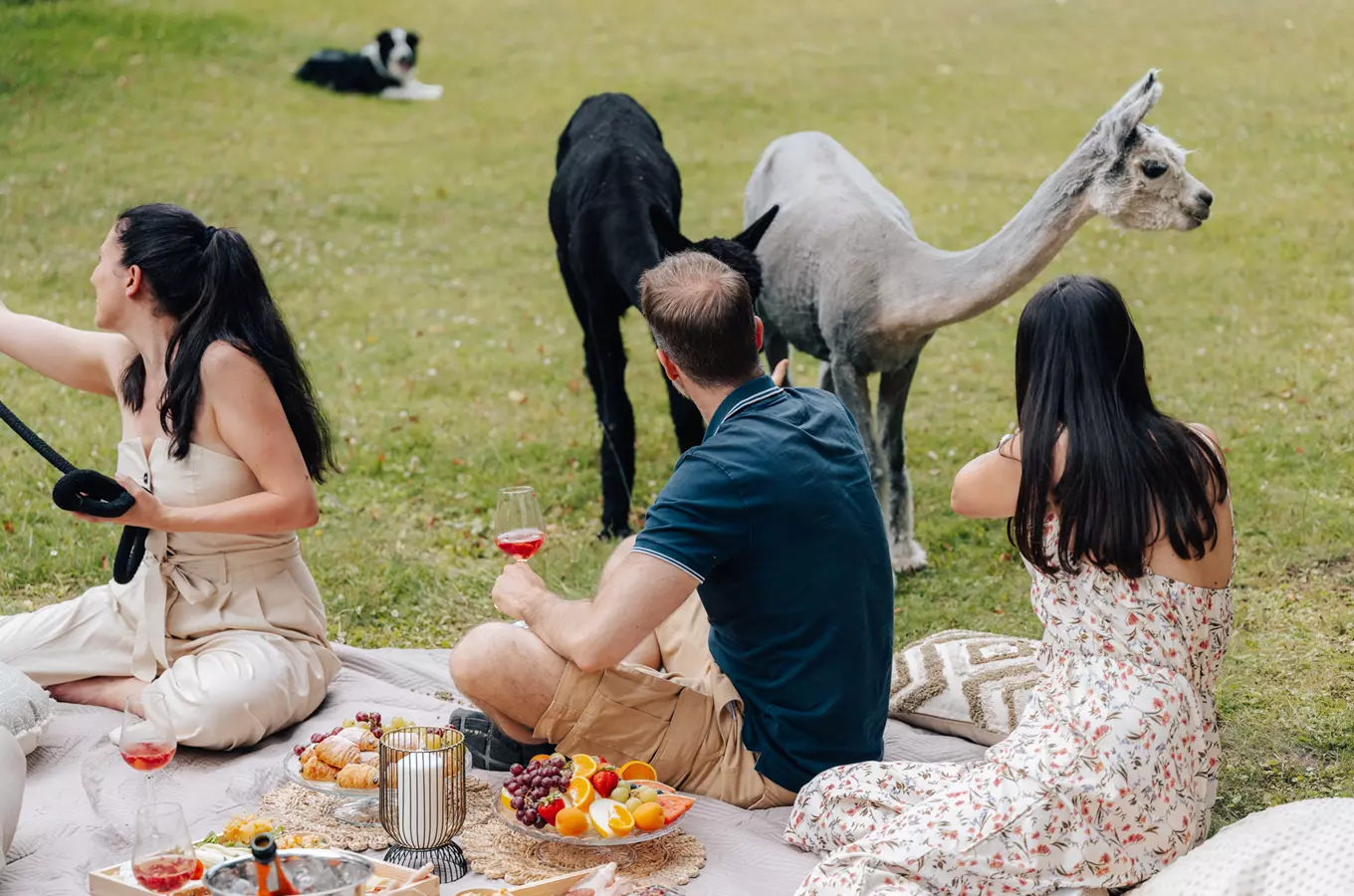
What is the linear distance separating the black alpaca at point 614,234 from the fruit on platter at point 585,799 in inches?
123

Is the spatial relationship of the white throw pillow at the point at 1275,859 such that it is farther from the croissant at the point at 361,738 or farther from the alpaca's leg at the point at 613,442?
the alpaca's leg at the point at 613,442

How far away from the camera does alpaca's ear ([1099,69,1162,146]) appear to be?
5699mm

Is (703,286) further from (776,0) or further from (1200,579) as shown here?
(776,0)

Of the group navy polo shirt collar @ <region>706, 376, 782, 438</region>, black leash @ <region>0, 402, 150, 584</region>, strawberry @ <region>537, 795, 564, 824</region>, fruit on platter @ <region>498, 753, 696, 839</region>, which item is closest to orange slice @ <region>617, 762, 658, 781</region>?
fruit on platter @ <region>498, 753, 696, 839</region>

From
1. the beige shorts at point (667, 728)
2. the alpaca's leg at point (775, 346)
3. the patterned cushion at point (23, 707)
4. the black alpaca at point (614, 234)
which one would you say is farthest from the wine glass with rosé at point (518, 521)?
the alpaca's leg at point (775, 346)

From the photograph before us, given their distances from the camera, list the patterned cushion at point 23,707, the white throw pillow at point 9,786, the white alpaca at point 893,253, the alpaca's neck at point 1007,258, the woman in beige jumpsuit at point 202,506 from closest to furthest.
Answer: the white throw pillow at point 9,786
the patterned cushion at point 23,707
the woman in beige jumpsuit at point 202,506
the white alpaca at point 893,253
the alpaca's neck at point 1007,258

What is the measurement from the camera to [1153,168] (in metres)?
5.79

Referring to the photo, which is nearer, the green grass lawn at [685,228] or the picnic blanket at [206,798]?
the picnic blanket at [206,798]

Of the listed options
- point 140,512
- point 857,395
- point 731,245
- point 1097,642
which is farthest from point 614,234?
point 1097,642

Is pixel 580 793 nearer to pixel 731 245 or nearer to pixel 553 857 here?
pixel 553 857

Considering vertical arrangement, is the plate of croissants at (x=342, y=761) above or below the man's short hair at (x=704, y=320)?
below

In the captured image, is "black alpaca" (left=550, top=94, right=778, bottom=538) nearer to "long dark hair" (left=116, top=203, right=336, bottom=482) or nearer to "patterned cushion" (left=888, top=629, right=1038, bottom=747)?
"patterned cushion" (left=888, top=629, right=1038, bottom=747)

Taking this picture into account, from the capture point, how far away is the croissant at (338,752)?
4242 millimetres

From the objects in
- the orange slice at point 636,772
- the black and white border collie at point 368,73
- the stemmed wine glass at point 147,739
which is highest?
the black and white border collie at point 368,73
